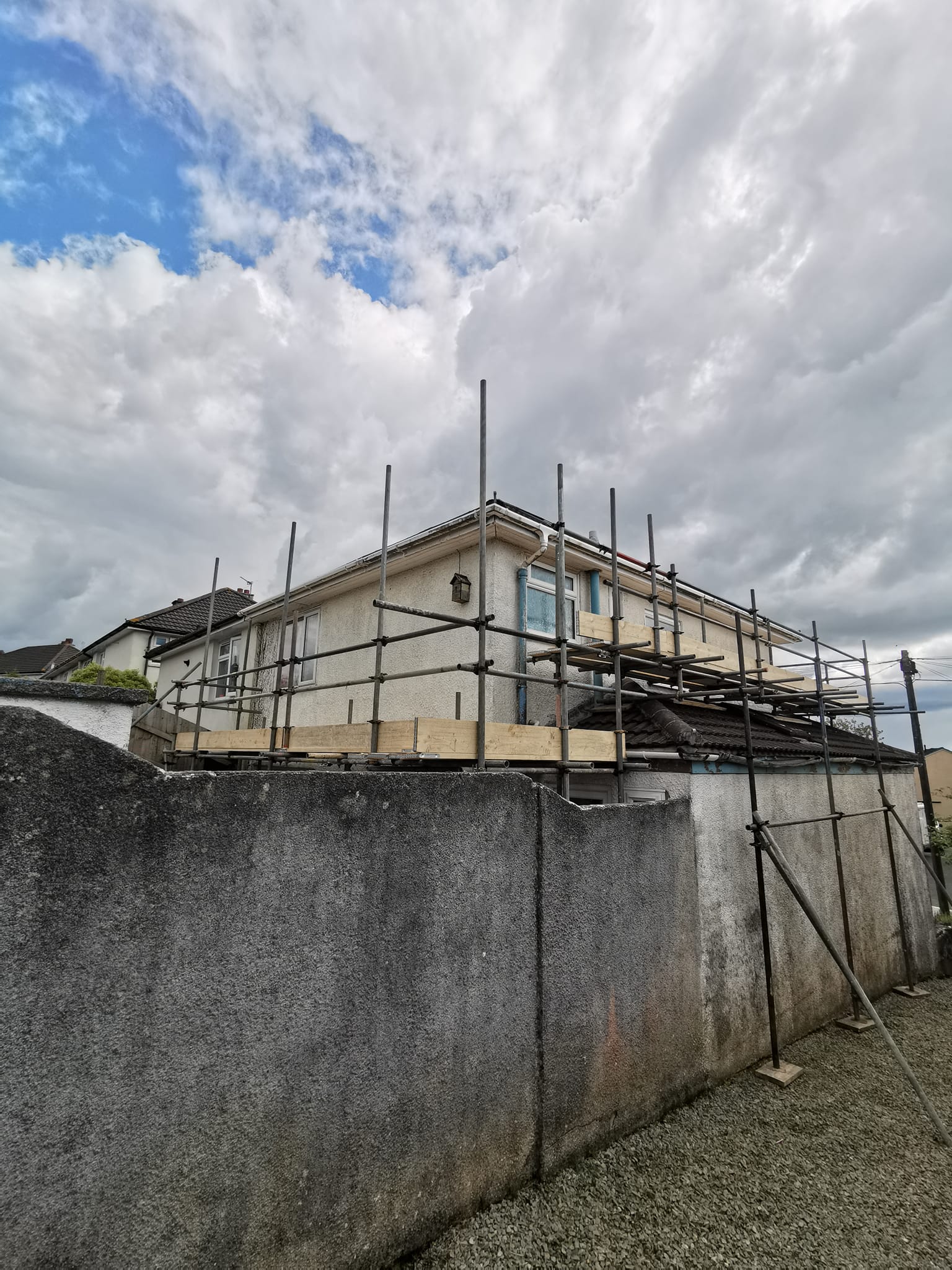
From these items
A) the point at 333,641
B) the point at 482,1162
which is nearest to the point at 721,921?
the point at 482,1162

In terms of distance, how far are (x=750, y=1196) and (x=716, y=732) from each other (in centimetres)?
423

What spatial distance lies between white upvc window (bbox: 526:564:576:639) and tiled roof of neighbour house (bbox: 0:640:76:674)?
140 feet

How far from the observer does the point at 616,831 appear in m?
4.14

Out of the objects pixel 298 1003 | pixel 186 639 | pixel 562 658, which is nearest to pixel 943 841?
pixel 562 658

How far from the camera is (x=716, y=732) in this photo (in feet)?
22.5

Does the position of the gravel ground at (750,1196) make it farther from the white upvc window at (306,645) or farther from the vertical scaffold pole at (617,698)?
the white upvc window at (306,645)

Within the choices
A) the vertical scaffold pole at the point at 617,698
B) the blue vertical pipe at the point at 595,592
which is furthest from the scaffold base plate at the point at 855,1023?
the blue vertical pipe at the point at 595,592

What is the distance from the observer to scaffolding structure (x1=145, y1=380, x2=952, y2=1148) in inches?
195

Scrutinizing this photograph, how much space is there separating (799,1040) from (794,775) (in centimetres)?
263

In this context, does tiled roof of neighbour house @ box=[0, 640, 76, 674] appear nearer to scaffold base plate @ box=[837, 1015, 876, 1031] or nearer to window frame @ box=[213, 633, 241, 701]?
window frame @ box=[213, 633, 241, 701]

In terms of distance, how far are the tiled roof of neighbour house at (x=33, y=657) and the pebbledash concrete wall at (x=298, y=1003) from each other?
45.8 m

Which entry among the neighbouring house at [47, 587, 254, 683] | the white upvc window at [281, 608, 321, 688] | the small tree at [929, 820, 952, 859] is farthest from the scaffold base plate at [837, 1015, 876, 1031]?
the neighbouring house at [47, 587, 254, 683]

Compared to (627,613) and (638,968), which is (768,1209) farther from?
(627,613)

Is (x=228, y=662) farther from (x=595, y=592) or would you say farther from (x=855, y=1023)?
(x=855, y=1023)
